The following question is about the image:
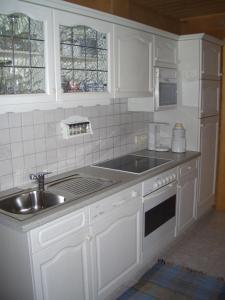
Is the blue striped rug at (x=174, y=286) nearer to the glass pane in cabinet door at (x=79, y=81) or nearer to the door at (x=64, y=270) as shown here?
the door at (x=64, y=270)

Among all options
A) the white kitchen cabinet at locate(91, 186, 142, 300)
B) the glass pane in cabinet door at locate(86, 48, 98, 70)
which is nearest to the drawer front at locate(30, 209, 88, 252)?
the white kitchen cabinet at locate(91, 186, 142, 300)

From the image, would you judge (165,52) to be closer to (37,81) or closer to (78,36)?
(78,36)

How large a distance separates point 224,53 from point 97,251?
106 inches

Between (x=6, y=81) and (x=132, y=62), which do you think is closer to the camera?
(x=6, y=81)

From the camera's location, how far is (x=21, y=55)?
1.75 m

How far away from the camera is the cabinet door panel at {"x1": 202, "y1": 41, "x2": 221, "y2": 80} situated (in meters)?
3.14

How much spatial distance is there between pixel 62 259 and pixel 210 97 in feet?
7.81

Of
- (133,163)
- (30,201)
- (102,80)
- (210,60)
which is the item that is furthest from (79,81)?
(210,60)

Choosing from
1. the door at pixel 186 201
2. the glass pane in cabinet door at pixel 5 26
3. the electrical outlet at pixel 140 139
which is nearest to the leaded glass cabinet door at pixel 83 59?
the glass pane in cabinet door at pixel 5 26

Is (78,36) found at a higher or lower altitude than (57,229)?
higher

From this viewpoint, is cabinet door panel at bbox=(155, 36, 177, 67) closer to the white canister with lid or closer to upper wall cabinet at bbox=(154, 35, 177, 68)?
upper wall cabinet at bbox=(154, 35, 177, 68)

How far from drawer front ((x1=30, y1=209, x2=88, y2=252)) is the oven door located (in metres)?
0.71

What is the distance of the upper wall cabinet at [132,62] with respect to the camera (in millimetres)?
2396

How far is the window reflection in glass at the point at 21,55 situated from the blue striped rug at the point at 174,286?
5.42ft
